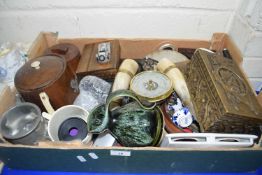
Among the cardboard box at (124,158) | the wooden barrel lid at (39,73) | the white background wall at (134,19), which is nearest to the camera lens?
the cardboard box at (124,158)

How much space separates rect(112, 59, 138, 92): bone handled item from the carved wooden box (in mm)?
214

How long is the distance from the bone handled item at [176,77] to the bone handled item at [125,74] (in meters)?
0.10

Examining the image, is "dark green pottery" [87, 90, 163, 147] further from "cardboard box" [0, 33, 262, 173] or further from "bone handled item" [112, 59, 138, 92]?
"bone handled item" [112, 59, 138, 92]

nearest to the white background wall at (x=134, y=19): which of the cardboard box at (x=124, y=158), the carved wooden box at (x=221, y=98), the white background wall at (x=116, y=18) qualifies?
the white background wall at (x=116, y=18)

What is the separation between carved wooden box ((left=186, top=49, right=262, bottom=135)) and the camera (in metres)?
0.63

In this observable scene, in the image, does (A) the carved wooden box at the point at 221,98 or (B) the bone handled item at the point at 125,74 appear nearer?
(A) the carved wooden box at the point at 221,98

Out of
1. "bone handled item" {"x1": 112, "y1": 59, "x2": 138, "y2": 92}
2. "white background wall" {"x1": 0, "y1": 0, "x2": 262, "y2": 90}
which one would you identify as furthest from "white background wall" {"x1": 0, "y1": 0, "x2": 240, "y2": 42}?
"bone handled item" {"x1": 112, "y1": 59, "x2": 138, "y2": 92}

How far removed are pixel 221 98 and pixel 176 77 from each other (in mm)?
197

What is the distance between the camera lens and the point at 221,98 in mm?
631

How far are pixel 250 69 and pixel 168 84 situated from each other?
1.41ft

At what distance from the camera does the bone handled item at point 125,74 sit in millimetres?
776

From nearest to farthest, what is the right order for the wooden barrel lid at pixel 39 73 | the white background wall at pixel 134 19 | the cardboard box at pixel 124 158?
the cardboard box at pixel 124 158 → the wooden barrel lid at pixel 39 73 → the white background wall at pixel 134 19

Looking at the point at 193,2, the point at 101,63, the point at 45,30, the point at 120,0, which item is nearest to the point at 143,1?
the point at 120,0

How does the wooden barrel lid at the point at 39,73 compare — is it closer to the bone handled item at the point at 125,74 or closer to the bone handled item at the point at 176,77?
the bone handled item at the point at 125,74
